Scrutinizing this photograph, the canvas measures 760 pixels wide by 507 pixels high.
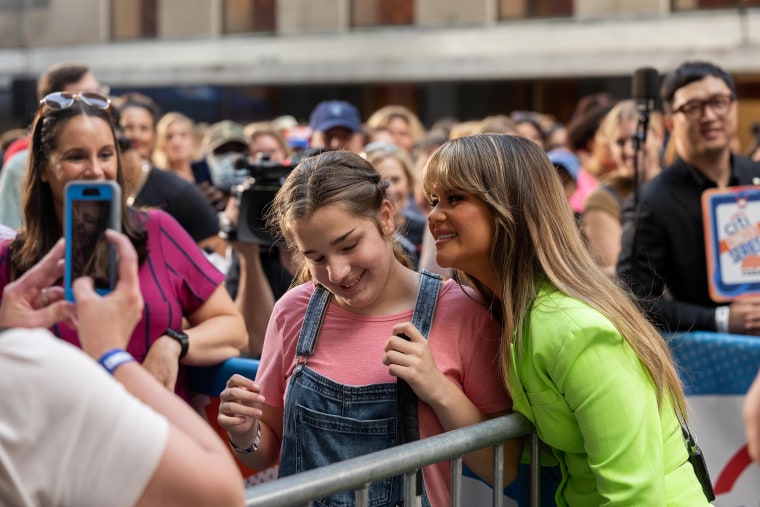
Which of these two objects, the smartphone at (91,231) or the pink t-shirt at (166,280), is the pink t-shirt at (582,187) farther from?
the smartphone at (91,231)

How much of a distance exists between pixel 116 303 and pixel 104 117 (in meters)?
1.69

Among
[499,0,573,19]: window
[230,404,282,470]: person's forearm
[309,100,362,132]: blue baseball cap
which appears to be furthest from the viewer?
[499,0,573,19]: window

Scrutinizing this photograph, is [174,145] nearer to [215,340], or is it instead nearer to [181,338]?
[215,340]

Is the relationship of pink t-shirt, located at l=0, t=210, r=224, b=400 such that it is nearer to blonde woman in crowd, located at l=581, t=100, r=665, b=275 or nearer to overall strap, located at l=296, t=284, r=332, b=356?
overall strap, located at l=296, t=284, r=332, b=356

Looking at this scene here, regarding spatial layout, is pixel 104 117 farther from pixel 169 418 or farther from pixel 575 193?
pixel 575 193

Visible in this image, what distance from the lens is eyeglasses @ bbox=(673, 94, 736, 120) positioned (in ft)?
15.7

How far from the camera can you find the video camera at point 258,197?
439 centimetres

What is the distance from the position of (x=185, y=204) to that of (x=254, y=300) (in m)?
0.78

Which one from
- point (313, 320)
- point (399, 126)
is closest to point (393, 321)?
point (313, 320)

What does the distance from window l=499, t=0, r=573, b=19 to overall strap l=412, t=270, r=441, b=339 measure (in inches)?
813

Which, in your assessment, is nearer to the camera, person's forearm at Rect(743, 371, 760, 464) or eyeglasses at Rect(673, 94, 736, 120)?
person's forearm at Rect(743, 371, 760, 464)

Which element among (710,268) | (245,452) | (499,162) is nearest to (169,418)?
(245,452)

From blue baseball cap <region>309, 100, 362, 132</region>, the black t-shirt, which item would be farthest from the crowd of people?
blue baseball cap <region>309, 100, 362, 132</region>

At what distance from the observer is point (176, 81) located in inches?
1016
